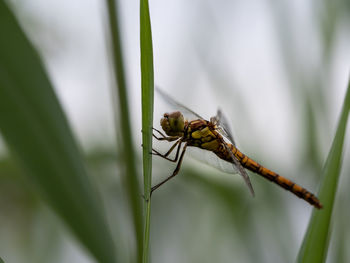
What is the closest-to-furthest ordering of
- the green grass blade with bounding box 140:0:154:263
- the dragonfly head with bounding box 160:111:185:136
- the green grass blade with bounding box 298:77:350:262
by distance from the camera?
1. the green grass blade with bounding box 140:0:154:263
2. the green grass blade with bounding box 298:77:350:262
3. the dragonfly head with bounding box 160:111:185:136

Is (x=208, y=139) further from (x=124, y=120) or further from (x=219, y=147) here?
(x=124, y=120)

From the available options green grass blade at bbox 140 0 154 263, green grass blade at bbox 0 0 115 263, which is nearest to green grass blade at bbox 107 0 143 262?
green grass blade at bbox 0 0 115 263

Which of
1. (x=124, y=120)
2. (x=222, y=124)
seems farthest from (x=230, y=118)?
(x=124, y=120)

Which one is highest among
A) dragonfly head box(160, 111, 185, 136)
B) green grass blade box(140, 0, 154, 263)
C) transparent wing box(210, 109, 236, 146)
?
green grass blade box(140, 0, 154, 263)

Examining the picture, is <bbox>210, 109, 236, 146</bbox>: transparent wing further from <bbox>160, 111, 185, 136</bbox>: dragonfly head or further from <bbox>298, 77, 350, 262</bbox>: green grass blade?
<bbox>298, 77, 350, 262</bbox>: green grass blade

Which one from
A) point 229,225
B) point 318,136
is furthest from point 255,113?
point 229,225

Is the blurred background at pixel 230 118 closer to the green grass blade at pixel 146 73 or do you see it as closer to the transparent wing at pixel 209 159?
the transparent wing at pixel 209 159

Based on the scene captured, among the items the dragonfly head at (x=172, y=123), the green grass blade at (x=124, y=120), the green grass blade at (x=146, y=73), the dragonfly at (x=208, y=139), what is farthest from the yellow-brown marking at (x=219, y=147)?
the green grass blade at (x=146, y=73)
